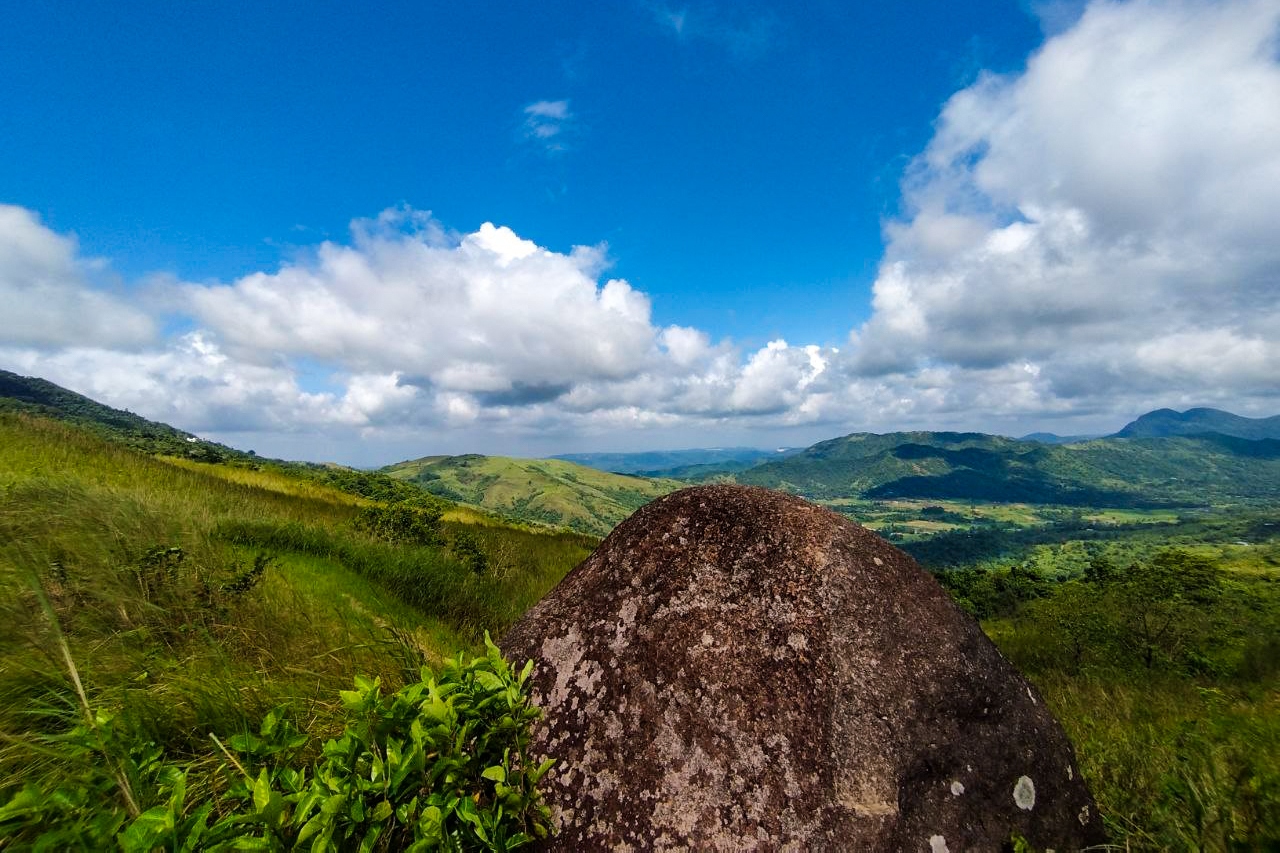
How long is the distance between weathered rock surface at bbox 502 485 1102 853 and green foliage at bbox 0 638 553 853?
2.63ft

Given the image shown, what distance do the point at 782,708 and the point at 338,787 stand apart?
2645 millimetres

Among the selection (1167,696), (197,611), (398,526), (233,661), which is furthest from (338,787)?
(1167,696)

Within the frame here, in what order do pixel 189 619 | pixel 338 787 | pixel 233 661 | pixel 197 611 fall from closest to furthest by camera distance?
pixel 338 787
pixel 233 661
pixel 189 619
pixel 197 611

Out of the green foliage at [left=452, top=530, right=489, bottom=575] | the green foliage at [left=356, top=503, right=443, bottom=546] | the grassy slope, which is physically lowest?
the green foliage at [left=452, top=530, right=489, bottom=575]

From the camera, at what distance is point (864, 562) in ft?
14.3

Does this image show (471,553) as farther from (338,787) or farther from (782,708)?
(338,787)

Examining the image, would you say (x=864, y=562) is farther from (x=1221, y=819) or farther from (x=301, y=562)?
(x=301, y=562)

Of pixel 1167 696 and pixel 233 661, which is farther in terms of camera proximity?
pixel 1167 696

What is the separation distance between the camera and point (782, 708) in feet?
11.8

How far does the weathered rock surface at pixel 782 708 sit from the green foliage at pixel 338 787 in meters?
0.80

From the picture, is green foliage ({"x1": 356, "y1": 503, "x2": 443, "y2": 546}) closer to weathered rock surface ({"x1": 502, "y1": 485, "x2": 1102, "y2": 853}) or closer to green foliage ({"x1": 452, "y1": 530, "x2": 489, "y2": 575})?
green foliage ({"x1": 452, "y1": 530, "x2": 489, "y2": 575})

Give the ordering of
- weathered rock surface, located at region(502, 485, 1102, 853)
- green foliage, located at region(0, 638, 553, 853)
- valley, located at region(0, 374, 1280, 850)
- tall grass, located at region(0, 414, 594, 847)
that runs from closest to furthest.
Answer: green foliage, located at region(0, 638, 553, 853), valley, located at region(0, 374, 1280, 850), tall grass, located at region(0, 414, 594, 847), weathered rock surface, located at region(502, 485, 1102, 853)

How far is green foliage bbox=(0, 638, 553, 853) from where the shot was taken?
1.80m

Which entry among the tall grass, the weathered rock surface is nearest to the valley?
the tall grass
